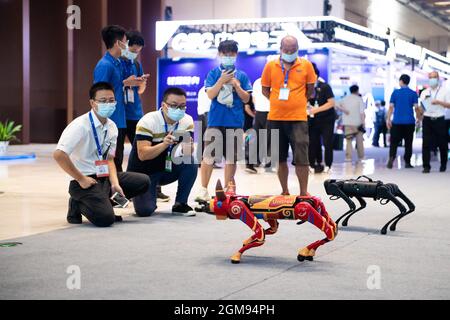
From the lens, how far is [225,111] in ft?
22.7

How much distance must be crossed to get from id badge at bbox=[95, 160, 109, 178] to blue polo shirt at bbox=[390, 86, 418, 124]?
23.2 ft

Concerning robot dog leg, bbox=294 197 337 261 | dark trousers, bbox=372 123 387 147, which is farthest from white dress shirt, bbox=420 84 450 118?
dark trousers, bbox=372 123 387 147

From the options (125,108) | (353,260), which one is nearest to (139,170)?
(125,108)

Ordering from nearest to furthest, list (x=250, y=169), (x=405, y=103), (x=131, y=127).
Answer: (x=131, y=127) < (x=250, y=169) < (x=405, y=103)

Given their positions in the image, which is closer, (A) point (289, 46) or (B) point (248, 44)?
(A) point (289, 46)

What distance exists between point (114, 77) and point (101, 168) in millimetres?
1172

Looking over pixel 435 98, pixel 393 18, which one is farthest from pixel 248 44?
pixel 393 18

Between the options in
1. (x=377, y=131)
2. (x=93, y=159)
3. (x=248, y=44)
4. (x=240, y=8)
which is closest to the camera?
(x=93, y=159)

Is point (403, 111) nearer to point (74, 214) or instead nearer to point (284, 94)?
point (284, 94)

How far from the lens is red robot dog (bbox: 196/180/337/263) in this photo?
4.10 metres

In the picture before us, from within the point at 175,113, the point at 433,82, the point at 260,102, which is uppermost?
the point at 433,82

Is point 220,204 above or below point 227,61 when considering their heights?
below

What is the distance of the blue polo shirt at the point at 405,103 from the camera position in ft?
38.6
